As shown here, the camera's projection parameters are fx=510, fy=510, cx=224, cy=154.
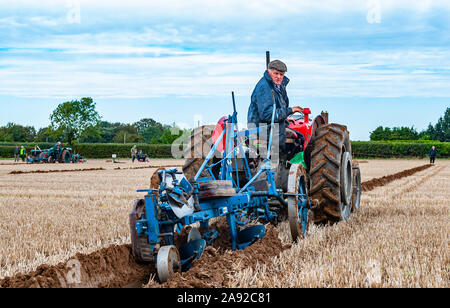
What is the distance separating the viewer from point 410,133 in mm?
83250

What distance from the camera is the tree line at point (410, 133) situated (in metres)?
82.9

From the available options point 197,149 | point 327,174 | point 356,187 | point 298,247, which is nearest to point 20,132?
point 356,187

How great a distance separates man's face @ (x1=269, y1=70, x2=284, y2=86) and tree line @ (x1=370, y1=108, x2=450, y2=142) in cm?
7847

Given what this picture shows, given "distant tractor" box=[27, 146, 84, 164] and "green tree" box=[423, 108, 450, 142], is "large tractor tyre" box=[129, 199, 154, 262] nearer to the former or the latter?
"distant tractor" box=[27, 146, 84, 164]

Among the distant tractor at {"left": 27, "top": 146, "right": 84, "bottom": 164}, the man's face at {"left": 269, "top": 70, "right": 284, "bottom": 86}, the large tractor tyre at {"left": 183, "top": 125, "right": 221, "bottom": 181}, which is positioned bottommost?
the distant tractor at {"left": 27, "top": 146, "right": 84, "bottom": 164}

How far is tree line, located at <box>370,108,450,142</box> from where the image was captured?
82.9m

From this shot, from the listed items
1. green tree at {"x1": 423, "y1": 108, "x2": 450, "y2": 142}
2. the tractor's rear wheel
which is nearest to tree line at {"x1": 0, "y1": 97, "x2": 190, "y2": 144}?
green tree at {"x1": 423, "y1": 108, "x2": 450, "y2": 142}

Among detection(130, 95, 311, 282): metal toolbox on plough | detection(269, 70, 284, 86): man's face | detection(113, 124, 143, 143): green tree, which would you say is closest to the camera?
detection(130, 95, 311, 282): metal toolbox on plough

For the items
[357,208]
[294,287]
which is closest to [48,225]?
[294,287]

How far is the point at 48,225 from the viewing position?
7.36 meters

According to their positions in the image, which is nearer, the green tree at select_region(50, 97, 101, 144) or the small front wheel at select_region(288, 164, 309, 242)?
the small front wheel at select_region(288, 164, 309, 242)

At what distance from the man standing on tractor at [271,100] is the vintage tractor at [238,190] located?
7.1 inches

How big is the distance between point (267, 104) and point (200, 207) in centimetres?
236
